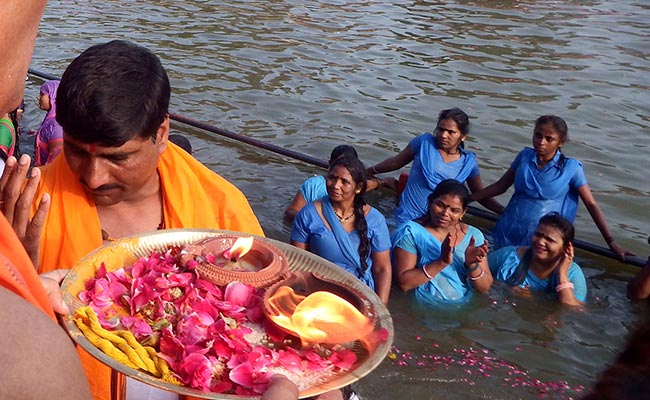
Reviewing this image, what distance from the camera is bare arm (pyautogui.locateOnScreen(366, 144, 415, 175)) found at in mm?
7230

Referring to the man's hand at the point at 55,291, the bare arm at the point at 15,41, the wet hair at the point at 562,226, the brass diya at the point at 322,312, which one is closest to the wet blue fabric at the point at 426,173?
the wet hair at the point at 562,226

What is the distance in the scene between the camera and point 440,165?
6.75 metres

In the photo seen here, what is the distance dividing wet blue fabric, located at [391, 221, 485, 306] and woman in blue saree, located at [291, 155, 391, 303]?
1.05 ft

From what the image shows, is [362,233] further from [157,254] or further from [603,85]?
[603,85]

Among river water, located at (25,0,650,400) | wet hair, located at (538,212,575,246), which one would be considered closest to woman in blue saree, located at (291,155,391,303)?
river water, located at (25,0,650,400)

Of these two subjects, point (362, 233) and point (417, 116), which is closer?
point (362, 233)

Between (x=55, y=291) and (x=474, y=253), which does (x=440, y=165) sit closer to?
(x=474, y=253)

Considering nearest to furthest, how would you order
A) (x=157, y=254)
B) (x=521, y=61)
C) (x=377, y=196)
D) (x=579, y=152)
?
1. (x=157, y=254)
2. (x=377, y=196)
3. (x=579, y=152)
4. (x=521, y=61)

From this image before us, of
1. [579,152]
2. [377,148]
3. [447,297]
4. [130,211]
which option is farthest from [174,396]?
[579,152]

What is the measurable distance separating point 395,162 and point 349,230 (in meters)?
2.31

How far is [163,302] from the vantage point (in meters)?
1.98

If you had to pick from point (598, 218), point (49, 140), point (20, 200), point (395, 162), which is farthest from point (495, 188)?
point (20, 200)

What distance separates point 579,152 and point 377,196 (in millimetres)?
2538

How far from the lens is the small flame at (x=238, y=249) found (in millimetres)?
2203
